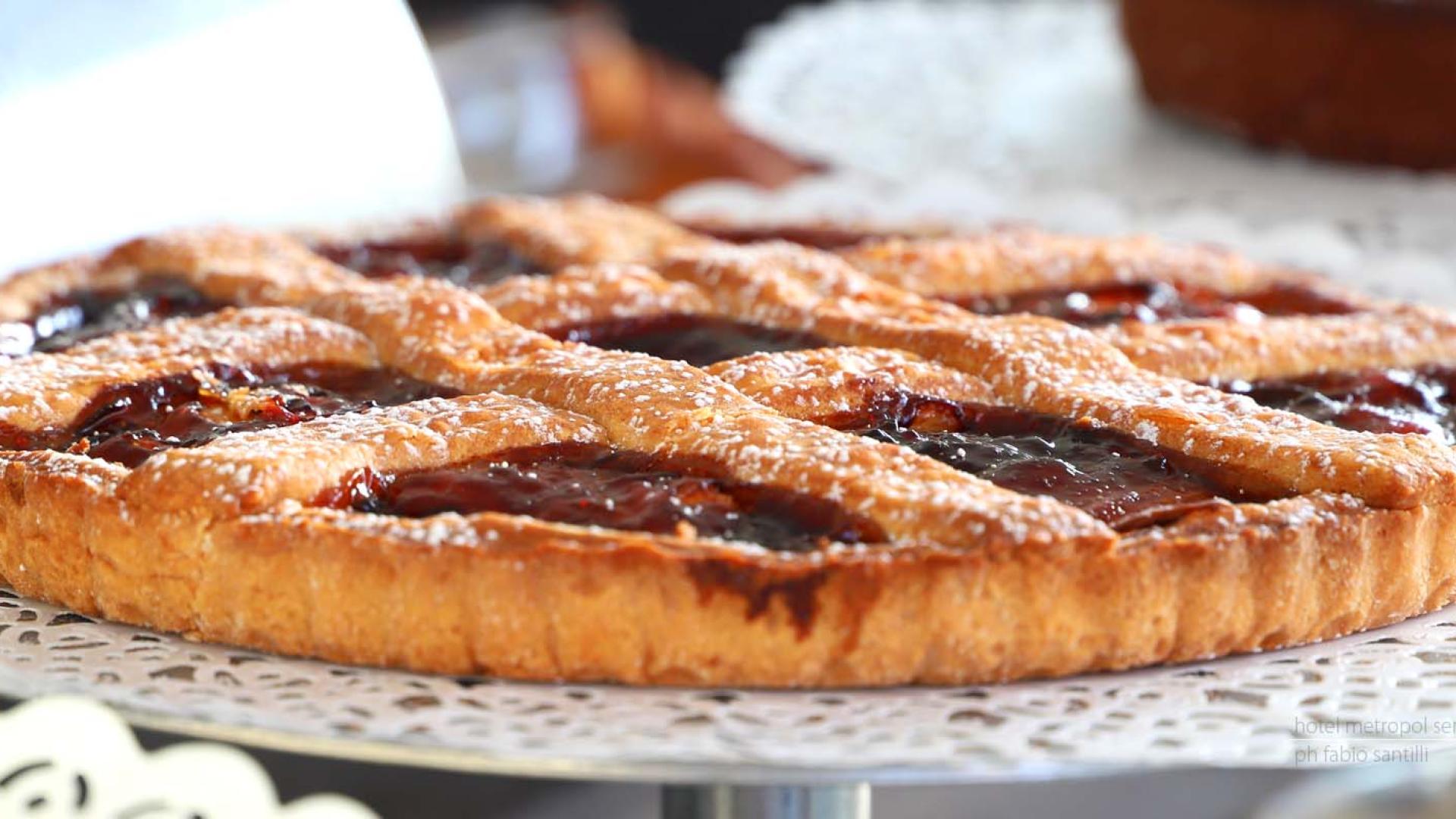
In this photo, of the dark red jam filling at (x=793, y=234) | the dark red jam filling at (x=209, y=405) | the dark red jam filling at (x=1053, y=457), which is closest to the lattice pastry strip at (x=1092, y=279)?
the dark red jam filling at (x=793, y=234)

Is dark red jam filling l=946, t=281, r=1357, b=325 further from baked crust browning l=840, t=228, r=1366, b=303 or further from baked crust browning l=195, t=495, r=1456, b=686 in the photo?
baked crust browning l=195, t=495, r=1456, b=686

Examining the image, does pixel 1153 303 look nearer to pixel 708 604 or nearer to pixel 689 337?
pixel 689 337

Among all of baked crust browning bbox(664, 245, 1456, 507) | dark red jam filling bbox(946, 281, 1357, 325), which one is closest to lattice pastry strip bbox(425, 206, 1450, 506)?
baked crust browning bbox(664, 245, 1456, 507)

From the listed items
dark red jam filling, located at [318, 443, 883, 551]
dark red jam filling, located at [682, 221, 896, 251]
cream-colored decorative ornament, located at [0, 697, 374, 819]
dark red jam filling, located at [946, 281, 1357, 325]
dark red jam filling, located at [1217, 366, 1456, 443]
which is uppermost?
dark red jam filling, located at [682, 221, 896, 251]

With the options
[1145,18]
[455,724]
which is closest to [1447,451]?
[455,724]

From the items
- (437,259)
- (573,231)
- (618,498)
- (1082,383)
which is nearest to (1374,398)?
(1082,383)

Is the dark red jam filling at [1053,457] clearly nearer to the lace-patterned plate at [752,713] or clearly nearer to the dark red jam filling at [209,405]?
the lace-patterned plate at [752,713]
